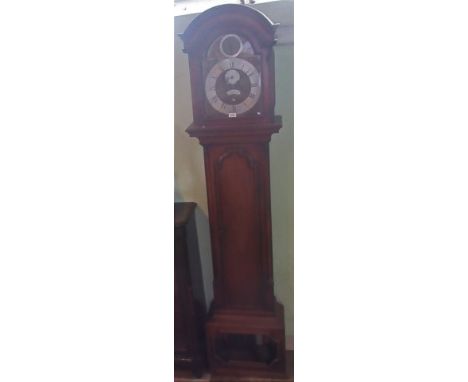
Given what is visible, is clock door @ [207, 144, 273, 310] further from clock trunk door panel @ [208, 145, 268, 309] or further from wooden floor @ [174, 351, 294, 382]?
wooden floor @ [174, 351, 294, 382]

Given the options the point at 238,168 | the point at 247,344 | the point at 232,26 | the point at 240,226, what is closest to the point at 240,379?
the point at 247,344

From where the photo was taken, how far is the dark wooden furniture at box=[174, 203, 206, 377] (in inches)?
50.1

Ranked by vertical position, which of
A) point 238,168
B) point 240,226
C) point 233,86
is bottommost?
point 240,226

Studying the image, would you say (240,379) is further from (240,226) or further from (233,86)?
(233,86)

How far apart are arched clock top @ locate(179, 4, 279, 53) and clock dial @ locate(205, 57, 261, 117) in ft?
0.23

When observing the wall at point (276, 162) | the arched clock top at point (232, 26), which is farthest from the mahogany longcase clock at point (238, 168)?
the wall at point (276, 162)

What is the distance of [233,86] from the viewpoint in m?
1.13

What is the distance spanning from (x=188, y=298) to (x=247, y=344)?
34 centimetres
